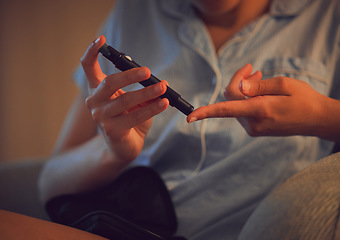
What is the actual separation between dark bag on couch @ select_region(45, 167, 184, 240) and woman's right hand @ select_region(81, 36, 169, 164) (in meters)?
0.10

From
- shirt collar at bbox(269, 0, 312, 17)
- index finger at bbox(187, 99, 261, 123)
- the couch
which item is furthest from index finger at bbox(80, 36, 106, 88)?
shirt collar at bbox(269, 0, 312, 17)

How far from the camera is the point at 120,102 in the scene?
0.33 metres

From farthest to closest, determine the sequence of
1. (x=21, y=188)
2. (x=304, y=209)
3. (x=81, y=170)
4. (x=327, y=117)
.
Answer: (x=21, y=188) → (x=81, y=170) → (x=327, y=117) → (x=304, y=209)

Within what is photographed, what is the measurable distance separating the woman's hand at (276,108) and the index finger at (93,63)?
12 cm

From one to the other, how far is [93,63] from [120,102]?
0.06 meters

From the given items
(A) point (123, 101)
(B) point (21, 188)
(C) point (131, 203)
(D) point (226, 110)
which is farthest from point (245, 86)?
(B) point (21, 188)

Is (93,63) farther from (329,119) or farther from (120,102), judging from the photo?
(329,119)

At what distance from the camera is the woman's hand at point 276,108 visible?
0.34m

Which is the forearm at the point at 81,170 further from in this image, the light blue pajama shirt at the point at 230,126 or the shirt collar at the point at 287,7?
the shirt collar at the point at 287,7

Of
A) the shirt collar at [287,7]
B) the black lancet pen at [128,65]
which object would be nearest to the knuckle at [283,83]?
the black lancet pen at [128,65]

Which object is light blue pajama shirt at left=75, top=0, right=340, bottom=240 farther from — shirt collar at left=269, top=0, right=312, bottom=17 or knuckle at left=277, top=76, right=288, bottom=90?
knuckle at left=277, top=76, right=288, bottom=90

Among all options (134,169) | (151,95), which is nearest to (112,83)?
(151,95)

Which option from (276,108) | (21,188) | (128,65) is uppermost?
(128,65)

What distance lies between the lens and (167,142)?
52 cm
